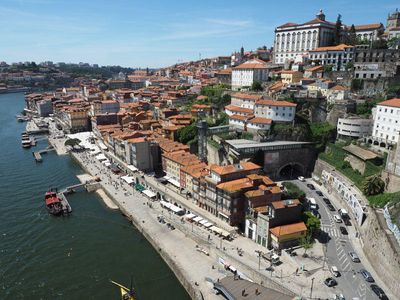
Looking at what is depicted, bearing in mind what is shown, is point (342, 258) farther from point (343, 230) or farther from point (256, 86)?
point (256, 86)

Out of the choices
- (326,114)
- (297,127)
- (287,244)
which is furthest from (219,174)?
(326,114)

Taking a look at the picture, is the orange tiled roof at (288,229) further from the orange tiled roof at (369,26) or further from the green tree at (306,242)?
the orange tiled roof at (369,26)

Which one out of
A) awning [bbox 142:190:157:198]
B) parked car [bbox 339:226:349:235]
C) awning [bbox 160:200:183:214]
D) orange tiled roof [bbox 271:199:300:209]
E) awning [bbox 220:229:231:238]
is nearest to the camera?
orange tiled roof [bbox 271:199:300:209]

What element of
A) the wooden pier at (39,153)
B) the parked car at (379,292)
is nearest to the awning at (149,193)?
the parked car at (379,292)

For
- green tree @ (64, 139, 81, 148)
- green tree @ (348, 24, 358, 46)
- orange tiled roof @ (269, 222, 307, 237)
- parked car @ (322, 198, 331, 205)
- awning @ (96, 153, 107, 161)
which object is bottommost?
parked car @ (322, 198, 331, 205)

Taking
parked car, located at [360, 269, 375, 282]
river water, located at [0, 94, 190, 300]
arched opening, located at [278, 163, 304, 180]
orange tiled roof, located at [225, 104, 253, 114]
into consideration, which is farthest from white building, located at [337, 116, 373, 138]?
river water, located at [0, 94, 190, 300]

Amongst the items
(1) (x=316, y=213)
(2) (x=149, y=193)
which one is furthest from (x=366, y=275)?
(2) (x=149, y=193)

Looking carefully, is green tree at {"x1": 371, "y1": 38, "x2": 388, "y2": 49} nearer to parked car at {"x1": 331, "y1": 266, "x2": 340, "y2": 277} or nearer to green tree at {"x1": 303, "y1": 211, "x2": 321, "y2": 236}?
green tree at {"x1": 303, "y1": 211, "x2": 321, "y2": 236}
